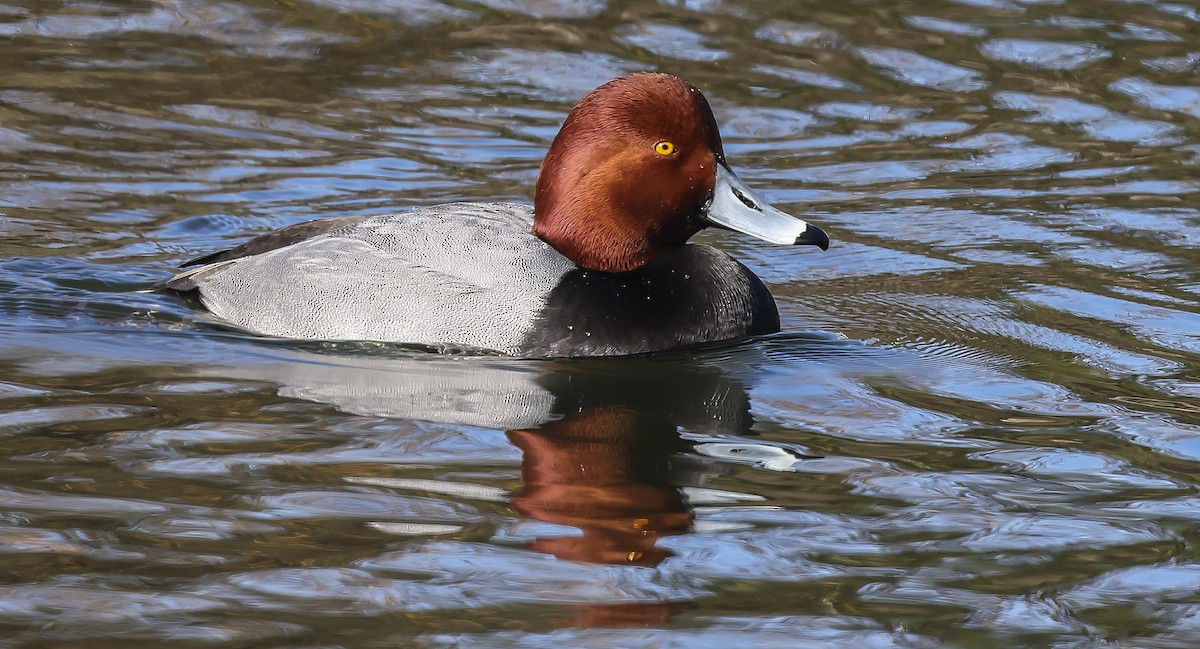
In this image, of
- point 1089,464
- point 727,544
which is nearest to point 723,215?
point 1089,464

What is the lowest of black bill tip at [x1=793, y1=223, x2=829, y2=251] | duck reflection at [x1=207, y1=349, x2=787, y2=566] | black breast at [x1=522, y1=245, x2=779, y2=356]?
duck reflection at [x1=207, y1=349, x2=787, y2=566]

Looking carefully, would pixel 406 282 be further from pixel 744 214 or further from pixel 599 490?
pixel 599 490

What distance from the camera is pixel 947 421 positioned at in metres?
5.15

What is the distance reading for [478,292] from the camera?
5.82 metres

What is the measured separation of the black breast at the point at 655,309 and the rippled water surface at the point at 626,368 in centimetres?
11

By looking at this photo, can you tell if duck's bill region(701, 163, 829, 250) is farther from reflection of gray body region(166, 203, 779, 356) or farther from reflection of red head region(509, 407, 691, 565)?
reflection of red head region(509, 407, 691, 565)

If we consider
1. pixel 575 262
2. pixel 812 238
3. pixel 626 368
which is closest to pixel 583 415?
pixel 626 368

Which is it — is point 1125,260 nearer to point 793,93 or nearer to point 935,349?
point 935,349

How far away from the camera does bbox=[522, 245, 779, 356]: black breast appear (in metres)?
5.79

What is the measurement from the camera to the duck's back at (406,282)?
5.81 metres

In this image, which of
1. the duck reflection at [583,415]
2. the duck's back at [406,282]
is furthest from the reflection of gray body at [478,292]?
the duck reflection at [583,415]

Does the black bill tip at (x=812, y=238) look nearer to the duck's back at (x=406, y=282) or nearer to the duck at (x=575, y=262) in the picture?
the duck at (x=575, y=262)

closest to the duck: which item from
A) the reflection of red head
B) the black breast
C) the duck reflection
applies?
the black breast

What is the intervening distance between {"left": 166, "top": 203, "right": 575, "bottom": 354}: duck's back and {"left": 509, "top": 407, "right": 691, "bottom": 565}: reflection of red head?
0.78 meters
